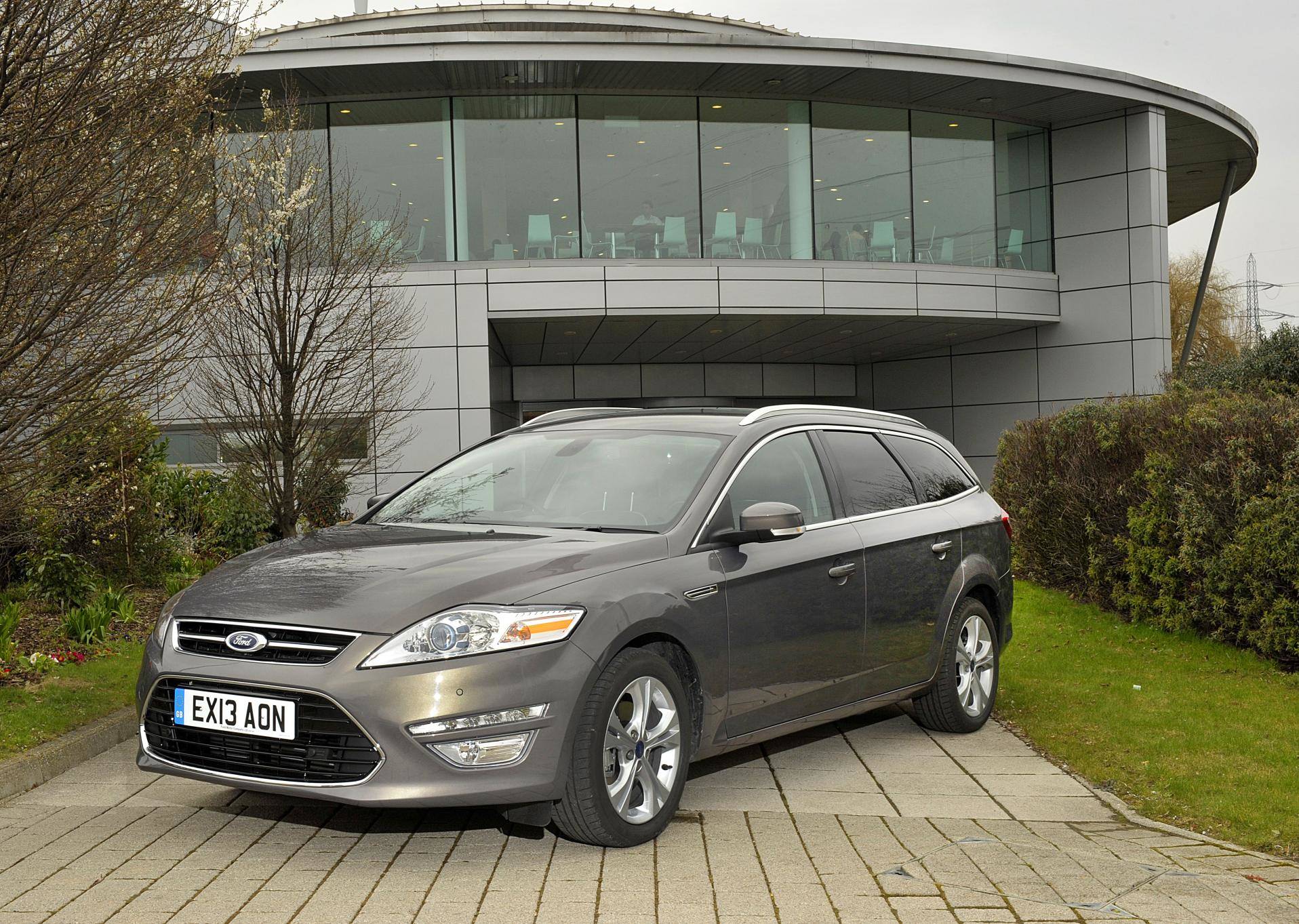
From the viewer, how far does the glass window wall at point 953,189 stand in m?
24.2

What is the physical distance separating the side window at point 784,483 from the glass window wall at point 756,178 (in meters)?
16.7

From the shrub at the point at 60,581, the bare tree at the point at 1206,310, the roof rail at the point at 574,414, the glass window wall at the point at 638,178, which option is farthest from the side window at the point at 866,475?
the bare tree at the point at 1206,310

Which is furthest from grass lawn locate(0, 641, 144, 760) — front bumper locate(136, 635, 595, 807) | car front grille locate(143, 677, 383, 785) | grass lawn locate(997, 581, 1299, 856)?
grass lawn locate(997, 581, 1299, 856)

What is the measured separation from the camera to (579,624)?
14.7 feet

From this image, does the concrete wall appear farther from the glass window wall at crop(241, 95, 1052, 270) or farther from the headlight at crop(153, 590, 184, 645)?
the headlight at crop(153, 590, 184, 645)

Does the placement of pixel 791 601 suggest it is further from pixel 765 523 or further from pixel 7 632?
pixel 7 632

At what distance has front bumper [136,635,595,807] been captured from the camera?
166 inches

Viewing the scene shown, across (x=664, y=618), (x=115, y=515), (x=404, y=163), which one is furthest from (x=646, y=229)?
(x=664, y=618)

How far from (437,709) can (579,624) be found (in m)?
0.59

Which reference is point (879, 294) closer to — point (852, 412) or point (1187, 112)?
point (1187, 112)

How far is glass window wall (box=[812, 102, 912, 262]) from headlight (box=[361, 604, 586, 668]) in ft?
63.7

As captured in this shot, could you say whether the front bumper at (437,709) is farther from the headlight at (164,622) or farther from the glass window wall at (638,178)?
the glass window wall at (638,178)

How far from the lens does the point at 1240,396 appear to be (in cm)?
929

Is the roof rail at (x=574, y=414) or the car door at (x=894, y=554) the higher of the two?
the roof rail at (x=574, y=414)
